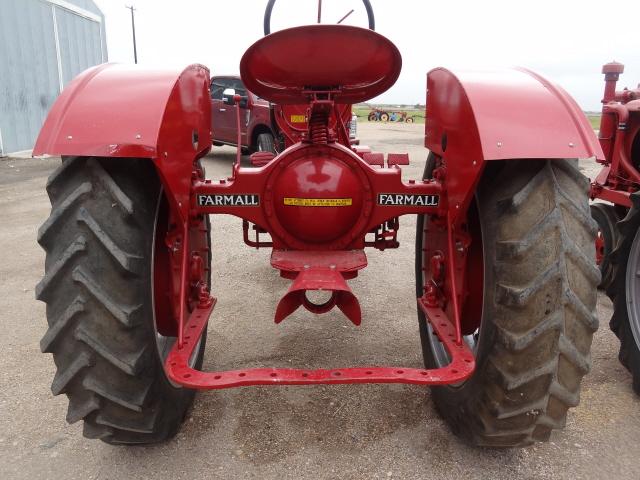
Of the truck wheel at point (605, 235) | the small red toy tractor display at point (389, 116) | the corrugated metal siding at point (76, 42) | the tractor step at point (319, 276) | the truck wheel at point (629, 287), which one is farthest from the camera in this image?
the small red toy tractor display at point (389, 116)

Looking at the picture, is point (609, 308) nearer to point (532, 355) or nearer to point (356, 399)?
point (356, 399)

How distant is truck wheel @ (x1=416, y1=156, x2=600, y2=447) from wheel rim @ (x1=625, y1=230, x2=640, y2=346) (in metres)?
1.31

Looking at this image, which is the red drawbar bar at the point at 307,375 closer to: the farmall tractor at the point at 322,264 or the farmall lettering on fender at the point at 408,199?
the farmall tractor at the point at 322,264

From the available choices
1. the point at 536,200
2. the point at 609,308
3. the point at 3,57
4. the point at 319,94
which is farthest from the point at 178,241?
the point at 3,57

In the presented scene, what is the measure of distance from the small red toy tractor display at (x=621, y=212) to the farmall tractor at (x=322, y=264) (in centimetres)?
117

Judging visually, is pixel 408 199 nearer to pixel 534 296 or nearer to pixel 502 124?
pixel 502 124

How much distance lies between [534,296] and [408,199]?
0.84 meters

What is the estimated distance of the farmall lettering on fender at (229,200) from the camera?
245 cm

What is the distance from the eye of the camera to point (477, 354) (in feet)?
6.62

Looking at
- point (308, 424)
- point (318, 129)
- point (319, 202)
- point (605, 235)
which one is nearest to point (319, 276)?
point (319, 202)

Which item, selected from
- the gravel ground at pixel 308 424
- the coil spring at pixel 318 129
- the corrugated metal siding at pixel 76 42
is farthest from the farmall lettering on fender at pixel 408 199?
the corrugated metal siding at pixel 76 42

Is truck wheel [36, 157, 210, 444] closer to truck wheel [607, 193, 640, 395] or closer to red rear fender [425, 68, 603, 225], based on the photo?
red rear fender [425, 68, 603, 225]

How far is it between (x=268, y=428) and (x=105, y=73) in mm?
1731

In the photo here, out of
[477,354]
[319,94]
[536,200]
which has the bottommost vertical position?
[477,354]
